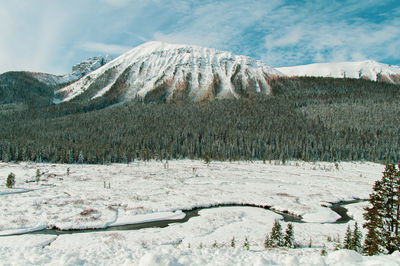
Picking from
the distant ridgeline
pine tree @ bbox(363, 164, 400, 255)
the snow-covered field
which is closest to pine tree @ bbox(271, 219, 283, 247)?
the snow-covered field

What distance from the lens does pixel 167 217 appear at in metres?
40.6

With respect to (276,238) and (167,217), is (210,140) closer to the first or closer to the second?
(167,217)

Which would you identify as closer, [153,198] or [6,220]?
[6,220]

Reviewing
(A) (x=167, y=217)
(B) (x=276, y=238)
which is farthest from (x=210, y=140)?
(B) (x=276, y=238)

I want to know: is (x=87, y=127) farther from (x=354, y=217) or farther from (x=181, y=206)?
(x=354, y=217)

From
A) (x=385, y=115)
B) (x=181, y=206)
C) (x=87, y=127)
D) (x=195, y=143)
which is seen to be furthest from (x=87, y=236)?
(x=385, y=115)

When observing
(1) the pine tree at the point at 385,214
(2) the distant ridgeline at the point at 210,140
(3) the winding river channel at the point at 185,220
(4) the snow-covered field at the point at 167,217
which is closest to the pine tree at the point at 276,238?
(4) the snow-covered field at the point at 167,217

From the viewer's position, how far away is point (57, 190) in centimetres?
5603

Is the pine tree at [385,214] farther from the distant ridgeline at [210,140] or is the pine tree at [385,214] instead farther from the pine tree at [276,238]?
the distant ridgeline at [210,140]

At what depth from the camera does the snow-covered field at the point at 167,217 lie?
53.3 ft

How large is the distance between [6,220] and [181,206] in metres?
25.5

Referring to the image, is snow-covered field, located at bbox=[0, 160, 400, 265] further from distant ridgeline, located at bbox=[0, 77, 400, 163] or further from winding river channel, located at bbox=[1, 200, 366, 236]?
distant ridgeline, located at bbox=[0, 77, 400, 163]

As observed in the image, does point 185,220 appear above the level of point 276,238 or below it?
below

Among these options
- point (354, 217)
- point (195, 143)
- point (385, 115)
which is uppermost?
point (385, 115)
